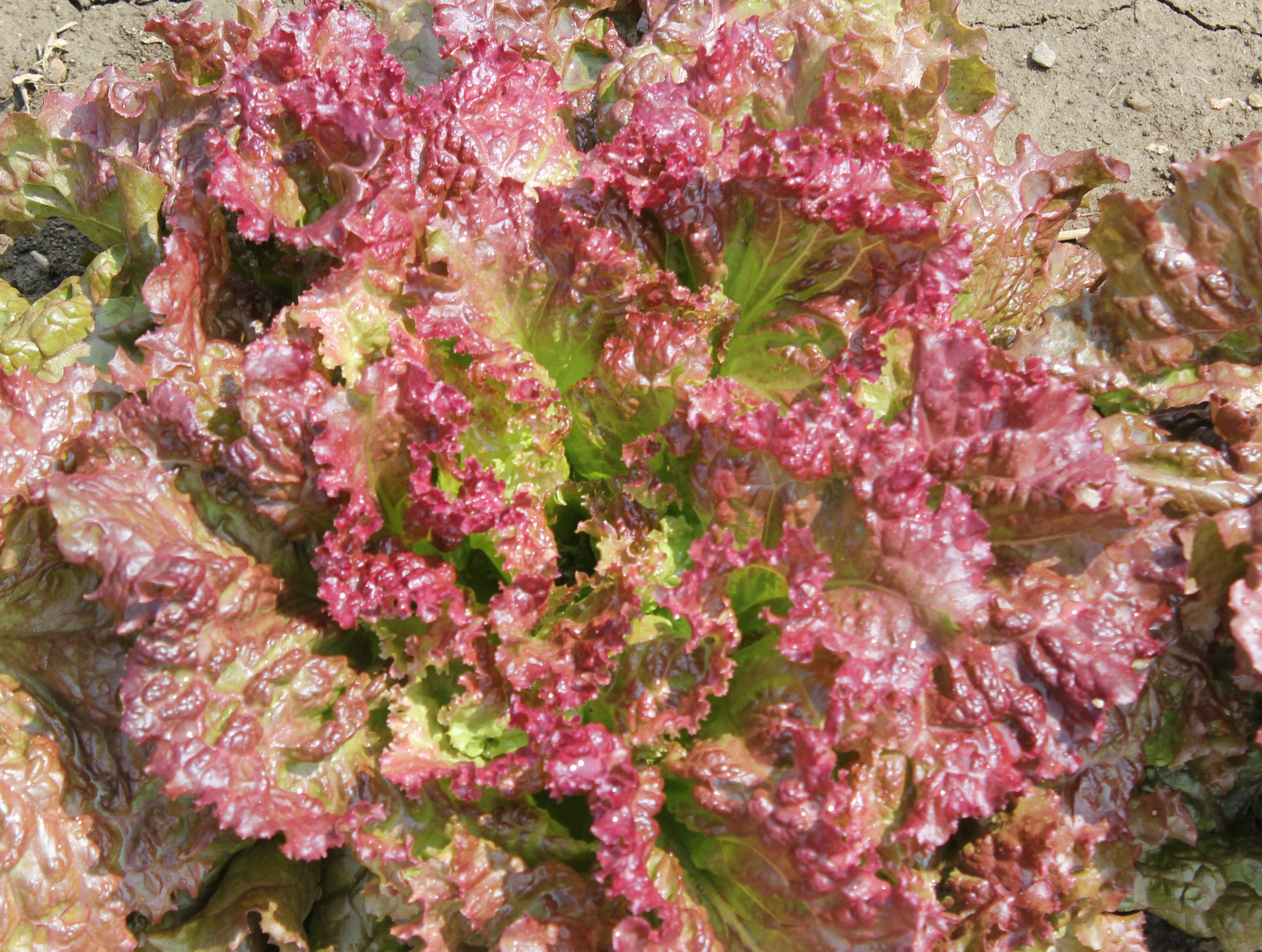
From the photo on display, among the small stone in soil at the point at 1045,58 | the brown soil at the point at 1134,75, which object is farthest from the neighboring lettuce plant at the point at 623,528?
the small stone in soil at the point at 1045,58

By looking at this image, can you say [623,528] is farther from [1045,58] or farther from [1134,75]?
[1134,75]

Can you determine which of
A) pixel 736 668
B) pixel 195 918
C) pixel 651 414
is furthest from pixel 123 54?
pixel 736 668

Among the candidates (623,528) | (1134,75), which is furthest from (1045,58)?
(623,528)

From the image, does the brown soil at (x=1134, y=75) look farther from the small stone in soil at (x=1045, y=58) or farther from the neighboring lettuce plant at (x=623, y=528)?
the neighboring lettuce plant at (x=623, y=528)

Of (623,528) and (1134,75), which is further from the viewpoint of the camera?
(1134,75)

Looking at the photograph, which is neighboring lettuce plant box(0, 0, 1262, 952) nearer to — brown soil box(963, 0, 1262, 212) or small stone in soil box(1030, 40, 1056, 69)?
brown soil box(963, 0, 1262, 212)

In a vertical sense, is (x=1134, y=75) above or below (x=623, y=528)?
above

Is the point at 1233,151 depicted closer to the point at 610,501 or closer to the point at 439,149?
the point at 610,501

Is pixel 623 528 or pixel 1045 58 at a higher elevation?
pixel 1045 58
